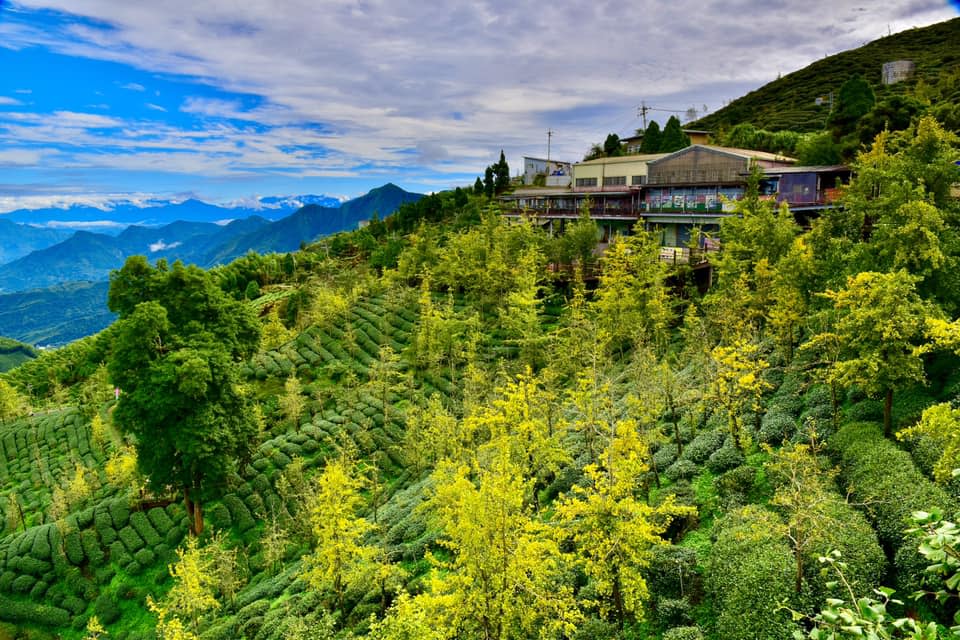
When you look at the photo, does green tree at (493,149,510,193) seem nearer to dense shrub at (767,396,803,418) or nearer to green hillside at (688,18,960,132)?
green hillside at (688,18,960,132)

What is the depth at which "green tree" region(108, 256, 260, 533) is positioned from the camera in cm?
2738

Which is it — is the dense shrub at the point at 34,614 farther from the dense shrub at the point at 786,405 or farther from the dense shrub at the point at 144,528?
the dense shrub at the point at 786,405

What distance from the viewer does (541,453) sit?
20.9 m

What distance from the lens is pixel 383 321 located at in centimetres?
4709

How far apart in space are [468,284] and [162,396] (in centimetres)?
2697

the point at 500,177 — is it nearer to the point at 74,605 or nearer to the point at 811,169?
the point at 811,169

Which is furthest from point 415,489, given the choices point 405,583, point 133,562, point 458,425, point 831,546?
point 831,546

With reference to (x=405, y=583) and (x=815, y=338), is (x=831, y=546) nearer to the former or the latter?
(x=815, y=338)

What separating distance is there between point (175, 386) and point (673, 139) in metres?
65.6

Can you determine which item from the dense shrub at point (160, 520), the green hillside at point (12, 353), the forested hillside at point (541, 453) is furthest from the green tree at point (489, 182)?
the green hillside at point (12, 353)

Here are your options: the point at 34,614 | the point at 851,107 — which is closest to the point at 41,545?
the point at 34,614

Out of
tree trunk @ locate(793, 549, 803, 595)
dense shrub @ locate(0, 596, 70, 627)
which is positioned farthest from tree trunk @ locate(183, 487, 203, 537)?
tree trunk @ locate(793, 549, 803, 595)

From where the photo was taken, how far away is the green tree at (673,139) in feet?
233

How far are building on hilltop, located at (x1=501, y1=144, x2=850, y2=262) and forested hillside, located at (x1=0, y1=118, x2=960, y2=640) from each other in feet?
34.9
